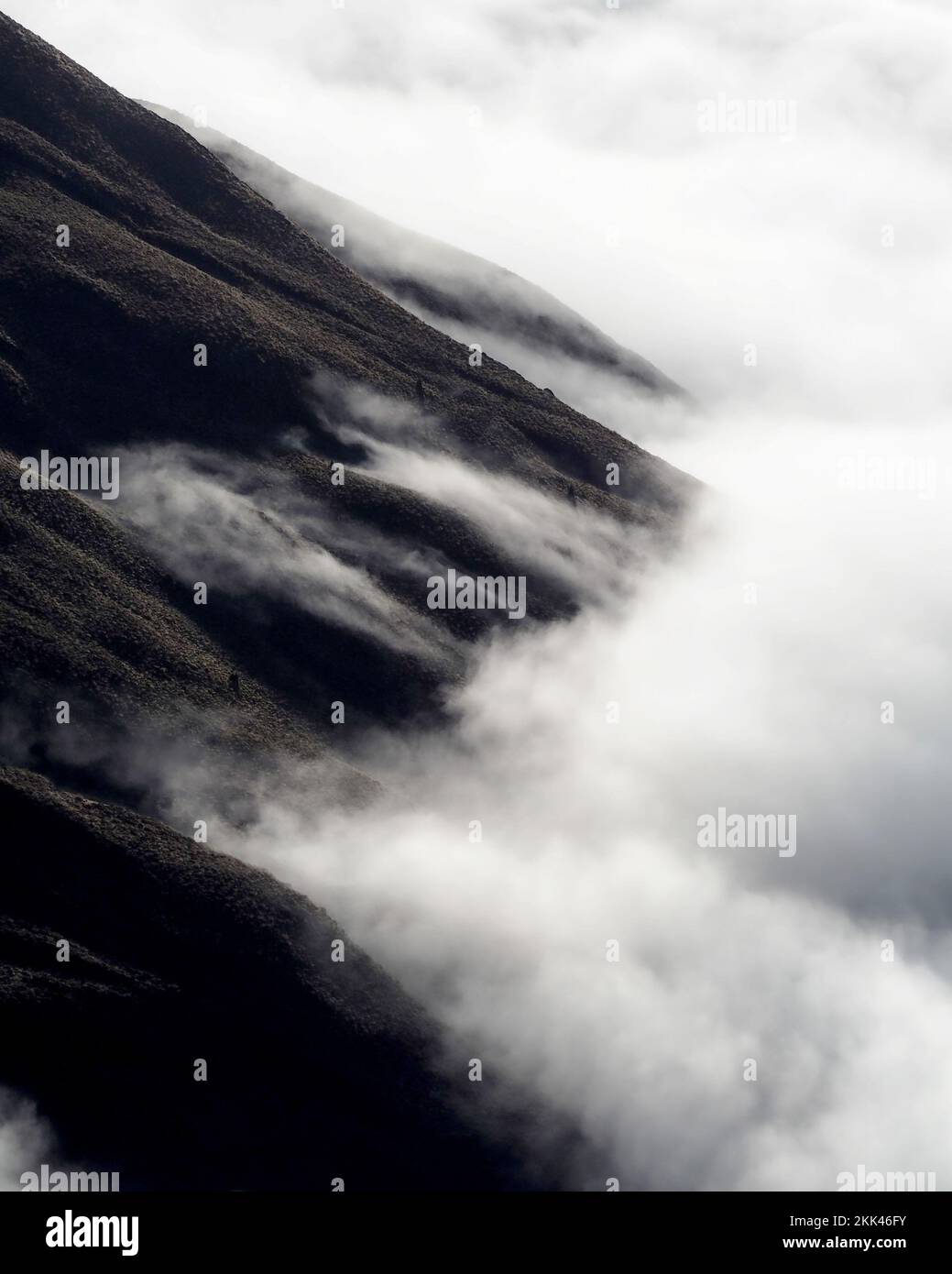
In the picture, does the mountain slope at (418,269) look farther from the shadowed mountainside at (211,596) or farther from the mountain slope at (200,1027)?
the mountain slope at (200,1027)

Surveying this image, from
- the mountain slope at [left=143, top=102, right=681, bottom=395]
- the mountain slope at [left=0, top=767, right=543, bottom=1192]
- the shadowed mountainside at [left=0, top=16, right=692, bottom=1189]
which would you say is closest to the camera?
the mountain slope at [left=0, top=767, right=543, bottom=1192]

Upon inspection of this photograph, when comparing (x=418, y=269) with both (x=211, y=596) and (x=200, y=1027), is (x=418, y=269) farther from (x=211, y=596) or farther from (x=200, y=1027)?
(x=200, y=1027)

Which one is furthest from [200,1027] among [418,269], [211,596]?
[418,269]

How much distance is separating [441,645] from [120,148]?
210 ft

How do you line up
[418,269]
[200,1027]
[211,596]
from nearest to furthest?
[200,1027], [211,596], [418,269]

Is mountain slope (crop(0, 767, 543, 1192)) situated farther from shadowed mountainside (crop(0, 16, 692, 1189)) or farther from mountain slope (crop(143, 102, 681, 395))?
mountain slope (crop(143, 102, 681, 395))

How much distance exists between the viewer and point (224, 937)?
86.7 m

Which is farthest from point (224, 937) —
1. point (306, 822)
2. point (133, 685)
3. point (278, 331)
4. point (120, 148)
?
point (120, 148)

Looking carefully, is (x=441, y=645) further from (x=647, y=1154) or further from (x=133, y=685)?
(x=647, y=1154)

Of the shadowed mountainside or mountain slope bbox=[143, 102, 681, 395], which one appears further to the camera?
mountain slope bbox=[143, 102, 681, 395]

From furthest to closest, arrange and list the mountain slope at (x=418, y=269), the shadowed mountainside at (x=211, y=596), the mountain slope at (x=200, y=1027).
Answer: the mountain slope at (x=418, y=269), the shadowed mountainside at (x=211, y=596), the mountain slope at (x=200, y=1027)

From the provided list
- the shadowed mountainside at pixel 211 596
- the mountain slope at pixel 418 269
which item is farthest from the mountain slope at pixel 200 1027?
the mountain slope at pixel 418 269

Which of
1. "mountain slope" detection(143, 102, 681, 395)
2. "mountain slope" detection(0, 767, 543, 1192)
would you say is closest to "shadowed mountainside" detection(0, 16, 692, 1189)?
"mountain slope" detection(0, 767, 543, 1192)

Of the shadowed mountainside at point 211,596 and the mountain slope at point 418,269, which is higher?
the mountain slope at point 418,269
